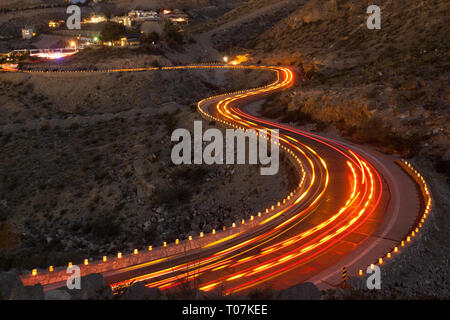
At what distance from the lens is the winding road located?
1521cm

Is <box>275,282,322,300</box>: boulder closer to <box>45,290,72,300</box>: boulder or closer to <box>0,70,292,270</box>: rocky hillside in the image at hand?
<box>45,290,72,300</box>: boulder

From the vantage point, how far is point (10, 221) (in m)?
30.5

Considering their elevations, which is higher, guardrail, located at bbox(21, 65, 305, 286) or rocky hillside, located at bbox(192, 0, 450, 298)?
rocky hillside, located at bbox(192, 0, 450, 298)

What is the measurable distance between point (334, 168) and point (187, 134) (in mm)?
19065

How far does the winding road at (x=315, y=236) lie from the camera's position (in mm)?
15211

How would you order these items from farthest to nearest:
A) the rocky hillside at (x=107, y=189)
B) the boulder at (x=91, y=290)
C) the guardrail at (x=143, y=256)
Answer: the rocky hillside at (x=107, y=189), the guardrail at (x=143, y=256), the boulder at (x=91, y=290)

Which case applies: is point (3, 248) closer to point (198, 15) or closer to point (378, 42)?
point (378, 42)

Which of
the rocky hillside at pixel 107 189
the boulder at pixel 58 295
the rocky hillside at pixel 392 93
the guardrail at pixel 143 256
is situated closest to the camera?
the boulder at pixel 58 295

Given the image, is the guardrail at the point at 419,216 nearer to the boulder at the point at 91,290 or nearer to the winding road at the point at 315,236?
the winding road at the point at 315,236

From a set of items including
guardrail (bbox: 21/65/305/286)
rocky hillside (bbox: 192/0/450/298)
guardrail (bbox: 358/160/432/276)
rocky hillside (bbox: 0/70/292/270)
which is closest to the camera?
guardrail (bbox: 21/65/305/286)

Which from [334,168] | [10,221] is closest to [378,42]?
[334,168]

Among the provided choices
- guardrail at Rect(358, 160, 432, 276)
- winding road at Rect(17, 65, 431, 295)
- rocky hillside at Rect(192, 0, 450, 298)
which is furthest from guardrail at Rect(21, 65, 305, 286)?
rocky hillside at Rect(192, 0, 450, 298)

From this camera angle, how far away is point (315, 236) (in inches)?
731

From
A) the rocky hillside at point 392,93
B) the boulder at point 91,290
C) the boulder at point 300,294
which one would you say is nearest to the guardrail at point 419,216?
the rocky hillside at point 392,93
